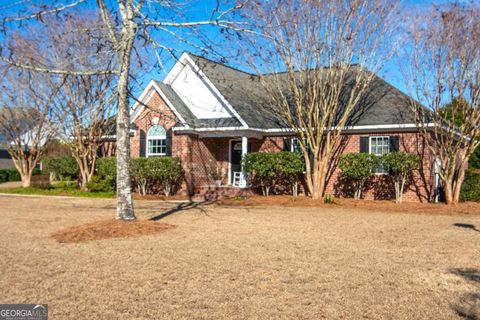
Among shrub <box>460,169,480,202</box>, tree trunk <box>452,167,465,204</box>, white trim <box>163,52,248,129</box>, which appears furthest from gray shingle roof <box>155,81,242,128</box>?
shrub <box>460,169,480,202</box>

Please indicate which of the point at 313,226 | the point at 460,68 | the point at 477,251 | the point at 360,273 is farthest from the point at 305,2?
the point at 360,273

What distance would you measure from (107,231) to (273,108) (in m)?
11.2

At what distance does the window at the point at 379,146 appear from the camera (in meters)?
18.6

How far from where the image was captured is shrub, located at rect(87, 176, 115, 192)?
2175 cm

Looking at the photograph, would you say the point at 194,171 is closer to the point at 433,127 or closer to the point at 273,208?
the point at 273,208

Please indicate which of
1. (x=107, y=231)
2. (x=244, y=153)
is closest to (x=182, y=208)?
(x=244, y=153)

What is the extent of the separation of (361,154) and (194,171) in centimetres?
727

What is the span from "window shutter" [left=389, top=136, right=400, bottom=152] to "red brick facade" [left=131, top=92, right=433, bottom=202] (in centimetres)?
12

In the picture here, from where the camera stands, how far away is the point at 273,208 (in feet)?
52.9

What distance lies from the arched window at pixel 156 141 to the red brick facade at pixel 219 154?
26 centimetres

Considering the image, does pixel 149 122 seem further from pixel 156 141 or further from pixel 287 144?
pixel 287 144

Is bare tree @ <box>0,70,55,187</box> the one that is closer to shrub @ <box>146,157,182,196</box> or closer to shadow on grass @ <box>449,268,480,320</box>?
shrub @ <box>146,157,182,196</box>

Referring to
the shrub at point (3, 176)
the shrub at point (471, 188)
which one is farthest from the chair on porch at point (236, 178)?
the shrub at point (3, 176)

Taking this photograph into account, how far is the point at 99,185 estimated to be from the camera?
21.7 metres
